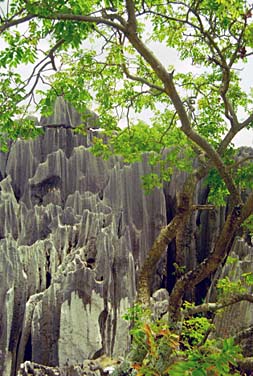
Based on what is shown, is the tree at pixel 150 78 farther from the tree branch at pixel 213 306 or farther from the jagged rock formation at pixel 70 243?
Answer: the jagged rock formation at pixel 70 243

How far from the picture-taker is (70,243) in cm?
1167

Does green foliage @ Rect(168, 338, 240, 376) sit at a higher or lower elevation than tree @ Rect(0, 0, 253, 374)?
lower

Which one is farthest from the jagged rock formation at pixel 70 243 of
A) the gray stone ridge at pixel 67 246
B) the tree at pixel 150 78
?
the tree at pixel 150 78

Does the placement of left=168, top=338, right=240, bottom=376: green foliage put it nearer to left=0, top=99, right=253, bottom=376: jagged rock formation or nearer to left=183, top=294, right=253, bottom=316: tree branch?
left=183, top=294, right=253, bottom=316: tree branch

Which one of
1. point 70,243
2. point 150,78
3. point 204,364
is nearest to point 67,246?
point 70,243

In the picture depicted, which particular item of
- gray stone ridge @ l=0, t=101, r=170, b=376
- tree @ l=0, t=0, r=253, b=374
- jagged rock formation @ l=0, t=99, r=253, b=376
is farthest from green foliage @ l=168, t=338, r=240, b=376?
gray stone ridge @ l=0, t=101, r=170, b=376

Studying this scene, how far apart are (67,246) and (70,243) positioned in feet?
0.54

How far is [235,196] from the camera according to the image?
4.80 meters

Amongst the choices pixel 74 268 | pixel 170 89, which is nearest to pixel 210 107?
pixel 170 89

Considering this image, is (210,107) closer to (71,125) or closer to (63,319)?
(63,319)

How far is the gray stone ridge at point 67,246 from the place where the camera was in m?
10.1

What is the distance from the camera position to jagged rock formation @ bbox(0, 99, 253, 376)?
10.1 metres

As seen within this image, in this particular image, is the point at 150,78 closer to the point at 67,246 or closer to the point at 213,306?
the point at 213,306

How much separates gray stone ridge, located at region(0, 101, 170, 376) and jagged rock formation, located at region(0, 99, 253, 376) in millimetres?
19
